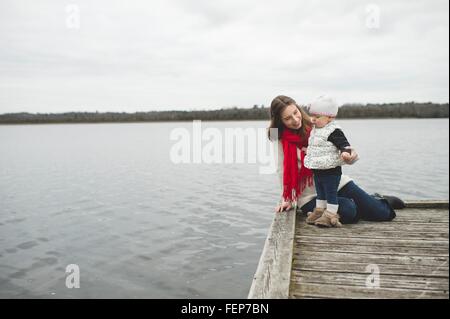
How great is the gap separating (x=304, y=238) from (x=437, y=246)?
52.3 inches

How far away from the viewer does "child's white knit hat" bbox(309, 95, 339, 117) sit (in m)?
4.53

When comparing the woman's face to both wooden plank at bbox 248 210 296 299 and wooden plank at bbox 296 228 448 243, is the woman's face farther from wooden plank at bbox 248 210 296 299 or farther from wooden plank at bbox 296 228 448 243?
wooden plank at bbox 296 228 448 243

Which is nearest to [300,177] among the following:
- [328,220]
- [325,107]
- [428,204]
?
[328,220]

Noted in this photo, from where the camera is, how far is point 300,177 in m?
5.21

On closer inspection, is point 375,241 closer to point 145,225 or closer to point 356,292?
point 356,292

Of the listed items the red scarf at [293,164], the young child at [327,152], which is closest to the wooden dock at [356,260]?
the young child at [327,152]

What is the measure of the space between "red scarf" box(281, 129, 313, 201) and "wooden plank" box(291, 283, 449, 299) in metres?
1.93

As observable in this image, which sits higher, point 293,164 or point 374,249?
point 293,164

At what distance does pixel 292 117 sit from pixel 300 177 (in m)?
0.79

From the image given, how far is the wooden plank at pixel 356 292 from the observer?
3104 mm

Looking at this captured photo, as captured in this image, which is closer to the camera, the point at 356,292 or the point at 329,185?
the point at 356,292

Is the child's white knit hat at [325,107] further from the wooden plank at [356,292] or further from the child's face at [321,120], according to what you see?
the wooden plank at [356,292]

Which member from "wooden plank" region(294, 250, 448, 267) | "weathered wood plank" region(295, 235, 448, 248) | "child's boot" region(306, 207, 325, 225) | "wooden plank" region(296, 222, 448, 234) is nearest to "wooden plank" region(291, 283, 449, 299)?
"wooden plank" region(294, 250, 448, 267)
